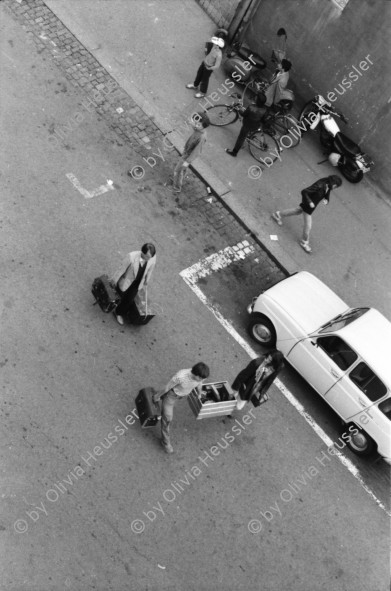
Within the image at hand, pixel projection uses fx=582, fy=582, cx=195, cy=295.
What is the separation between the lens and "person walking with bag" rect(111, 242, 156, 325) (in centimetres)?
791

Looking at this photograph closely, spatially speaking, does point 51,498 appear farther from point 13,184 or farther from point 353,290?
point 353,290

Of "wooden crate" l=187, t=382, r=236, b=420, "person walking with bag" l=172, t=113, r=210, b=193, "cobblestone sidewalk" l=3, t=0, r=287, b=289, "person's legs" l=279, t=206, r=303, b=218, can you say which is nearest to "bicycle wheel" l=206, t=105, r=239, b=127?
"cobblestone sidewalk" l=3, t=0, r=287, b=289

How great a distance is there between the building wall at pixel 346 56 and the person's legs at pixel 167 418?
7.81 metres

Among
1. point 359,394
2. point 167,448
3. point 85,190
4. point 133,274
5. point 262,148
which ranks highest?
point 262,148

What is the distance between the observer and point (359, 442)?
8.76 m

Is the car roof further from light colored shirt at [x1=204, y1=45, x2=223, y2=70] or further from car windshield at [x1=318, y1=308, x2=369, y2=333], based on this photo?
light colored shirt at [x1=204, y1=45, x2=223, y2=70]

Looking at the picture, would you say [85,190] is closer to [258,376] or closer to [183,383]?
[183,383]

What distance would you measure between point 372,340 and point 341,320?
0.61 metres

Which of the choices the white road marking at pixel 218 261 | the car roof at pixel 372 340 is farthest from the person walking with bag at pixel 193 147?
the car roof at pixel 372 340

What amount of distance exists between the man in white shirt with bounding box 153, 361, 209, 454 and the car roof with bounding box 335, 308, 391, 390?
245 centimetres

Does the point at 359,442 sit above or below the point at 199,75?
below

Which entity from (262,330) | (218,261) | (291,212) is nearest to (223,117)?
(291,212)

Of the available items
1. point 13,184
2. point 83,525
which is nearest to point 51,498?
point 83,525

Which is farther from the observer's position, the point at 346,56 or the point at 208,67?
the point at 346,56
